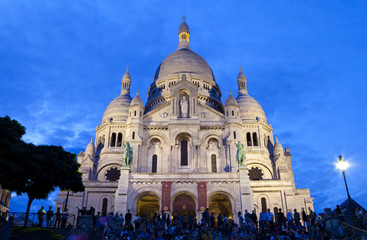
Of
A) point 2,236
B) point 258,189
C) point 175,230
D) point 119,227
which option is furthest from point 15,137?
point 258,189

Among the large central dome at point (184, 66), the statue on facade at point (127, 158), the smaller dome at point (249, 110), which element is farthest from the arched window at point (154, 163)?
the large central dome at point (184, 66)

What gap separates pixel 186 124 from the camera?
43281 millimetres

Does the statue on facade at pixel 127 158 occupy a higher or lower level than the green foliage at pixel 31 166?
higher

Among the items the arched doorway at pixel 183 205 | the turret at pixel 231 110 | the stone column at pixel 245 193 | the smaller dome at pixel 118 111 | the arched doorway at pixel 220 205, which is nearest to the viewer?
the stone column at pixel 245 193

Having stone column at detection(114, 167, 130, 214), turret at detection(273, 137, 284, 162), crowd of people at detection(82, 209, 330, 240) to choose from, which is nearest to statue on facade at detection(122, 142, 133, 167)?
stone column at detection(114, 167, 130, 214)

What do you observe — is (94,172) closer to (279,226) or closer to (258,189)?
(258,189)

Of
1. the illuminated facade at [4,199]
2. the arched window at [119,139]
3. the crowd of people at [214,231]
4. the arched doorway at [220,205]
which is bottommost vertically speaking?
the crowd of people at [214,231]

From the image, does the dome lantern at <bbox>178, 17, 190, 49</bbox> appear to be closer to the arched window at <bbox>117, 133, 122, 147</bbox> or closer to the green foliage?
the arched window at <bbox>117, 133, 122, 147</bbox>

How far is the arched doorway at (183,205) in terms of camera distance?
36.6m

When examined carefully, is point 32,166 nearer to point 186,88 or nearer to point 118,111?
point 186,88

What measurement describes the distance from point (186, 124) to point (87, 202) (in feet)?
57.5

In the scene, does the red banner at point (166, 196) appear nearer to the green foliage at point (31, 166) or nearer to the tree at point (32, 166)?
the green foliage at point (31, 166)

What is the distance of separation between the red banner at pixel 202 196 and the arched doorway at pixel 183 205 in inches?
47.1

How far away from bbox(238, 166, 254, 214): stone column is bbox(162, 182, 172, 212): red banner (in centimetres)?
782
